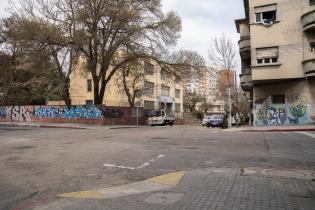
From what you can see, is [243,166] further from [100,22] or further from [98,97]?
[98,97]

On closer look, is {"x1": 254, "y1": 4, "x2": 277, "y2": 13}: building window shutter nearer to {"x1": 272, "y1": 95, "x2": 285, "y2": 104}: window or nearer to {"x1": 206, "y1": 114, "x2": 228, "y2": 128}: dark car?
{"x1": 272, "y1": 95, "x2": 285, "y2": 104}: window

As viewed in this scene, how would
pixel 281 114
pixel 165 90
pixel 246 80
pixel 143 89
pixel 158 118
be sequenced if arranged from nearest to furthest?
pixel 281 114 < pixel 246 80 < pixel 158 118 < pixel 143 89 < pixel 165 90

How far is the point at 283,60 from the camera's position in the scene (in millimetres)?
32188

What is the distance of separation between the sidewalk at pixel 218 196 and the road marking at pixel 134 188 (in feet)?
0.08

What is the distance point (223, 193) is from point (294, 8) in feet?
89.7

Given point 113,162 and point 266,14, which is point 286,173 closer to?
point 113,162

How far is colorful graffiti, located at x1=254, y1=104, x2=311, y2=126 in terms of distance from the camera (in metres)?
32.1

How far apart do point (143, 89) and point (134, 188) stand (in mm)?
48976

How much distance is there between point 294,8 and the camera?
105 ft

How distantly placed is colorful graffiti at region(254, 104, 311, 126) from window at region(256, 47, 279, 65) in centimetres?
354

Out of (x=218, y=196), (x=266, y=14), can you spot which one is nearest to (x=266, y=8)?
(x=266, y=14)

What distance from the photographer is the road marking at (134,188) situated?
803 cm

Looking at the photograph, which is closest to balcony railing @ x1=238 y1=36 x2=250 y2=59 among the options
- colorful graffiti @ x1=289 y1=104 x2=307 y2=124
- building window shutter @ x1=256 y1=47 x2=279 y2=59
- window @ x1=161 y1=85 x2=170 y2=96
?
building window shutter @ x1=256 y1=47 x2=279 y2=59

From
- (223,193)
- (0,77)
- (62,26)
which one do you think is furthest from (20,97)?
(223,193)
